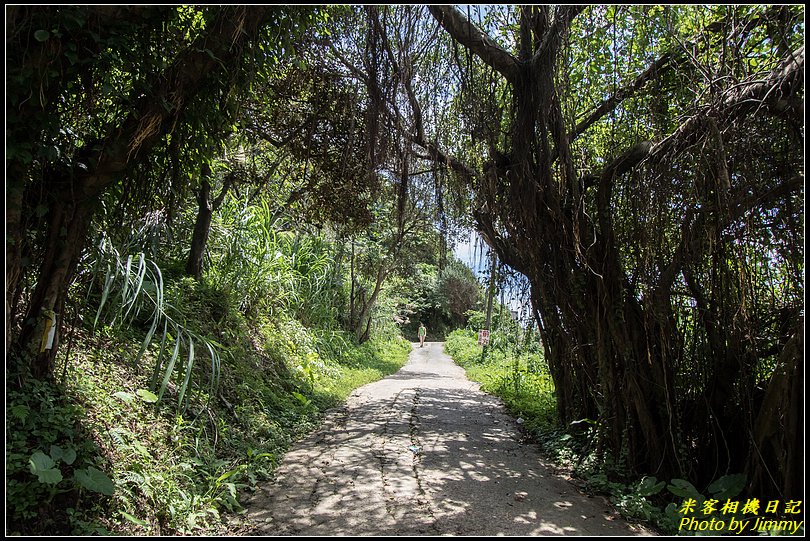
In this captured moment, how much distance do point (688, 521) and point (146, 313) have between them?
514 cm

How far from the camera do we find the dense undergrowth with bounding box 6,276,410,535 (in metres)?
2.58

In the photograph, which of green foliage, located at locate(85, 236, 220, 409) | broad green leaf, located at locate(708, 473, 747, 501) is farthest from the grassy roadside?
broad green leaf, located at locate(708, 473, 747, 501)

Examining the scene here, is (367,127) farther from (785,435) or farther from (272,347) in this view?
(272,347)

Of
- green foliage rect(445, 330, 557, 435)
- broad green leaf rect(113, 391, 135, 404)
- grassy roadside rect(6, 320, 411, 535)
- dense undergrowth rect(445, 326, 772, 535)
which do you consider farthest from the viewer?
green foliage rect(445, 330, 557, 435)

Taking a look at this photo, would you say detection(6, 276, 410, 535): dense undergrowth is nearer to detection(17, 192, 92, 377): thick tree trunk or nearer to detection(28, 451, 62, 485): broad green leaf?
detection(28, 451, 62, 485): broad green leaf

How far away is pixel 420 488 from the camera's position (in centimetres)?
369

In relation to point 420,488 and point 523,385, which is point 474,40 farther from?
point 523,385

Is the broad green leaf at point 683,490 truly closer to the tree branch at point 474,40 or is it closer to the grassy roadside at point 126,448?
the grassy roadside at point 126,448

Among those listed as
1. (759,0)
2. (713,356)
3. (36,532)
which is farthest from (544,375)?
(36,532)

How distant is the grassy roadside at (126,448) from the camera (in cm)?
257

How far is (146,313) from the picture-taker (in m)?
5.29

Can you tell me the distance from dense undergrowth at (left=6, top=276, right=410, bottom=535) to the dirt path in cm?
33

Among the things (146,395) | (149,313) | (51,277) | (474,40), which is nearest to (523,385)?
(149,313)

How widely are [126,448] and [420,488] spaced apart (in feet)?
6.63
